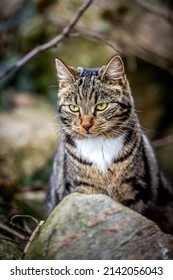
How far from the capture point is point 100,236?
101 inches

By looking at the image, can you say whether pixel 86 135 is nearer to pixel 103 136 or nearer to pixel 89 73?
pixel 103 136

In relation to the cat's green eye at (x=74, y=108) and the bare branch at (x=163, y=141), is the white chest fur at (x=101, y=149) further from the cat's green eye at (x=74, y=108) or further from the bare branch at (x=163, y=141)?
the bare branch at (x=163, y=141)

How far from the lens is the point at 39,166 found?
490cm

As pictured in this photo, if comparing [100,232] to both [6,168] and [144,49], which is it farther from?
[144,49]

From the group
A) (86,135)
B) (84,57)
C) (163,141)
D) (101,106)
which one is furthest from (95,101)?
(84,57)

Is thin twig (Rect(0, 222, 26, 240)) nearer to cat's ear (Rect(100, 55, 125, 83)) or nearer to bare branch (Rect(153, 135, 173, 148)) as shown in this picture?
cat's ear (Rect(100, 55, 125, 83))

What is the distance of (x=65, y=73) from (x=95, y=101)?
0.24 m

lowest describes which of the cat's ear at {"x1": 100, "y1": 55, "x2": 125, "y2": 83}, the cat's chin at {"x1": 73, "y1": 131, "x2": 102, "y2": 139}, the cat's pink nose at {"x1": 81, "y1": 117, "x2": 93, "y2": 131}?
the cat's chin at {"x1": 73, "y1": 131, "x2": 102, "y2": 139}

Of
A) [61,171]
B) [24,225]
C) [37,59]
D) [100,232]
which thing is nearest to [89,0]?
[61,171]

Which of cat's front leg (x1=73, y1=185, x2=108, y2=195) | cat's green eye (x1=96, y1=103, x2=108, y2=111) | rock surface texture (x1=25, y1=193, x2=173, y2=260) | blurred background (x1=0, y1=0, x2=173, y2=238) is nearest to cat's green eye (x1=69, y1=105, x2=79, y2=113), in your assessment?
cat's green eye (x1=96, y1=103, x2=108, y2=111)

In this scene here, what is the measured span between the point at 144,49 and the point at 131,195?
2644 millimetres

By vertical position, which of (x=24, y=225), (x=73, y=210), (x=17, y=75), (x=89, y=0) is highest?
(x=89, y=0)

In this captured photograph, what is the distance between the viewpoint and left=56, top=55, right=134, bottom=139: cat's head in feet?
10.0

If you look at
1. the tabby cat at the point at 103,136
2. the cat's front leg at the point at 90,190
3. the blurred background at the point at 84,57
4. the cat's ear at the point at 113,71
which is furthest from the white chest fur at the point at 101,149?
the blurred background at the point at 84,57
